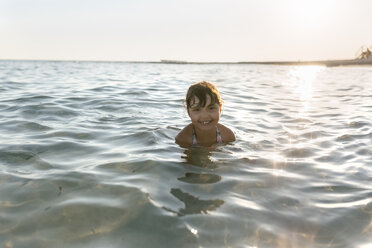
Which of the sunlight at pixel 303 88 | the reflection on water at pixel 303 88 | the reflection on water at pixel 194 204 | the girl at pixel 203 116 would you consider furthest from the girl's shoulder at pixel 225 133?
the sunlight at pixel 303 88

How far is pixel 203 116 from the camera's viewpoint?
501cm

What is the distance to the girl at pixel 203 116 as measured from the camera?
16.1 feet

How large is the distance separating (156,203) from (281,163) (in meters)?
2.11

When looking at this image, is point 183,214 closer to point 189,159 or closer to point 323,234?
point 323,234

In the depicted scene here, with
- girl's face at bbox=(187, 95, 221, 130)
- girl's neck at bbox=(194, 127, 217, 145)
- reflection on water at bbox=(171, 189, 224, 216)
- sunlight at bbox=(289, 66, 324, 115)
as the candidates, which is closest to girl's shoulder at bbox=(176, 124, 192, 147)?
girl's neck at bbox=(194, 127, 217, 145)

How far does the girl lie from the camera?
491 cm

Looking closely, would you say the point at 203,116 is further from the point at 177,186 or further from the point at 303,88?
the point at 303,88

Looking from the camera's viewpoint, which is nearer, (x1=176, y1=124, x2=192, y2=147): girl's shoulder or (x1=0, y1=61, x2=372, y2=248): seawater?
(x1=0, y1=61, x2=372, y2=248): seawater

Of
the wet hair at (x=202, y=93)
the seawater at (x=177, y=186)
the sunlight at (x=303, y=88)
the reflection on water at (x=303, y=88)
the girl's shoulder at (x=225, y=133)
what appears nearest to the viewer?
the seawater at (x=177, y=186)

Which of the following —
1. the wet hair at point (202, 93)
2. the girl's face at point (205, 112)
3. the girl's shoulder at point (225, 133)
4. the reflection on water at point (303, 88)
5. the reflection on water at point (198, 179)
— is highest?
the wet hair at point (202, 93)

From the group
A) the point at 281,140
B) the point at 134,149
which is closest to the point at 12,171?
the point at 134,149

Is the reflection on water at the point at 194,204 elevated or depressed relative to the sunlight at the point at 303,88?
depressed

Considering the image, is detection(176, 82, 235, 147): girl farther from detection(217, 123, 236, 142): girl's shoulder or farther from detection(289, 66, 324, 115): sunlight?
detection(289, 66, 324, 115): sunlight

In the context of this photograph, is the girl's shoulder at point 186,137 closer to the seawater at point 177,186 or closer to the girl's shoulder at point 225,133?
the seawater at point 177,186
